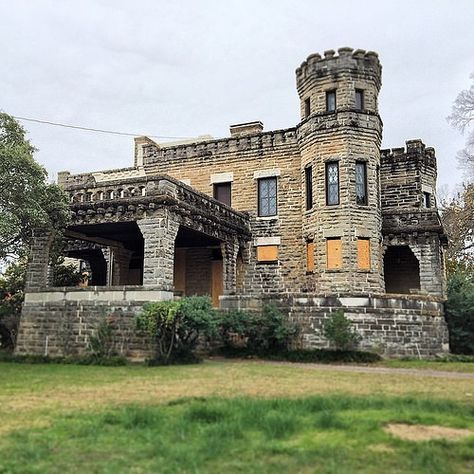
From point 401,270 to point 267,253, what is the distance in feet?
20.3

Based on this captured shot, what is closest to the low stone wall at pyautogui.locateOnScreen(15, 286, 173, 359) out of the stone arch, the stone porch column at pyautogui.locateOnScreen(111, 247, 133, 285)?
the stone porch column at pyautogui.locateOnScreen(111, 247, 133, 285)

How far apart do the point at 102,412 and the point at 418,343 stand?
1211 centimetres

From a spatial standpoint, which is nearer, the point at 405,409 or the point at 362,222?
the point at 405,409

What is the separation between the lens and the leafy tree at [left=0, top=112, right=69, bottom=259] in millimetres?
13264

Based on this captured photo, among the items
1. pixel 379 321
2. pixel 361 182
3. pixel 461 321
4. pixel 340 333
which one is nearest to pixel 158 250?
pixel 340 333

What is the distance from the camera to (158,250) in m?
A: 15.5

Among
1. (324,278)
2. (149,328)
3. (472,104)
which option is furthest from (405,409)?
(472,104)

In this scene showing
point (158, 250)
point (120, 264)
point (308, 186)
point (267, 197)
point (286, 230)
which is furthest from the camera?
point (120, 264)

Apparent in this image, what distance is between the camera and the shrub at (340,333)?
15891 mm

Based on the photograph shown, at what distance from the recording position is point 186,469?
483cm

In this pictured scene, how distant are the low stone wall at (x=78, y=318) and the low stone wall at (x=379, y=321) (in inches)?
176

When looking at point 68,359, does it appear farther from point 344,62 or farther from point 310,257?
point 344,62

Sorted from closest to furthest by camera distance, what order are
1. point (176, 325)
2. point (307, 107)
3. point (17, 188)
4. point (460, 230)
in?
point (17, 188) < point (176, 325) < point (307, 107) < point (460, 230)

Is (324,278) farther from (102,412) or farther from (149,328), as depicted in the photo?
(102,412)
